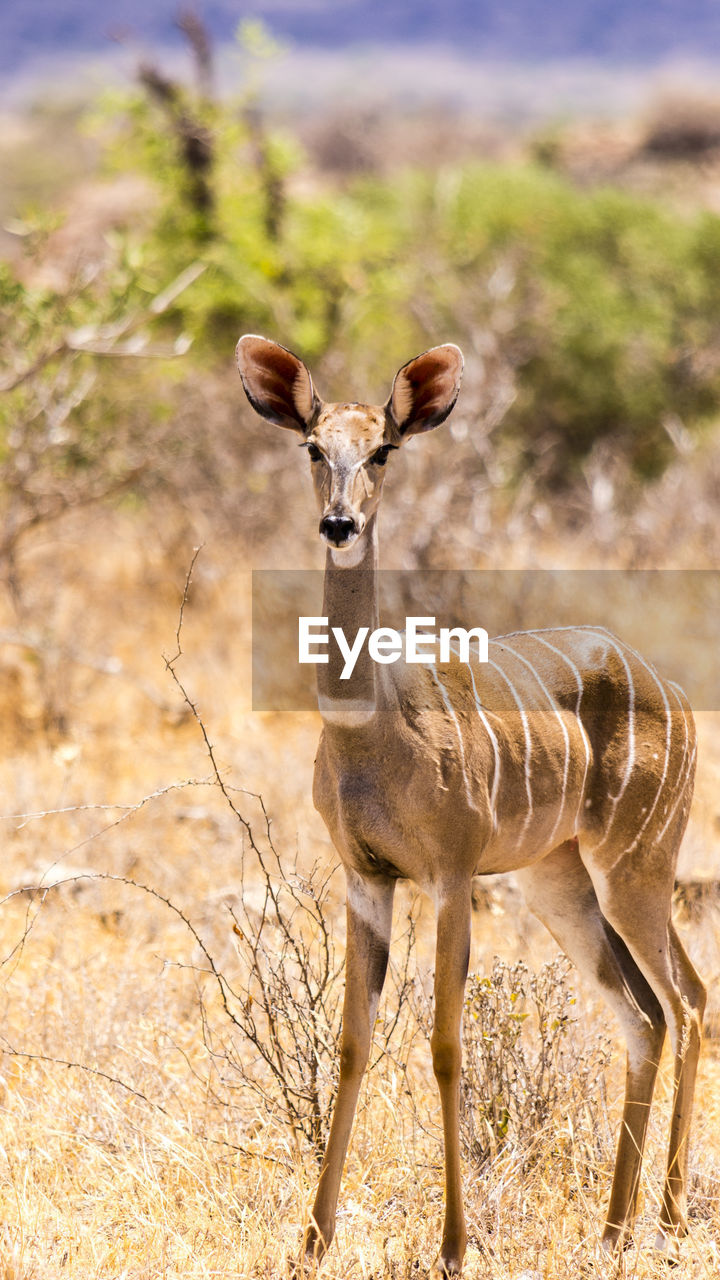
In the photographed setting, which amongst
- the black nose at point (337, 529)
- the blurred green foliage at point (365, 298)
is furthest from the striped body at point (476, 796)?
the blurred green foliage at point (365, 298)

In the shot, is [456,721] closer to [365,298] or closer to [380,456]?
[380,456]

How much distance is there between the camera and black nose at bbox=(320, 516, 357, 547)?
10.5 ft

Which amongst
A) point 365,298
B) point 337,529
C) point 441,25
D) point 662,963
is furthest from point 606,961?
point 441,25

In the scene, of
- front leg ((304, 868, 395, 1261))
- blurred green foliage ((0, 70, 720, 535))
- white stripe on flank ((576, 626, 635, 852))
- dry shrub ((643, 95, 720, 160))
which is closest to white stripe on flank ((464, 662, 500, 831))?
front leg ((304, 868, 395, 1261))

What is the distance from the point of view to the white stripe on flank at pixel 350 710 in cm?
337

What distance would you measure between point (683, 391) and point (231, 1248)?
42.2ft

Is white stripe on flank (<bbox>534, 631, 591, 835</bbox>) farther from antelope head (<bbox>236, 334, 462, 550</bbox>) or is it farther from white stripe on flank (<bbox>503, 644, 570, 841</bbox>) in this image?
antelope head (<bbox>236, 334, 462, 550</bbox>)

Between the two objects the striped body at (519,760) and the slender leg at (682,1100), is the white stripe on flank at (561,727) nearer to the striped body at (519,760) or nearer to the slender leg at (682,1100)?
the striped body at (519,760)

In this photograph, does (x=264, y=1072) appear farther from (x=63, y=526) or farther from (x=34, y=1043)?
(x=63, y=526)

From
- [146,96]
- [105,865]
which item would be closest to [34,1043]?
[105,865]

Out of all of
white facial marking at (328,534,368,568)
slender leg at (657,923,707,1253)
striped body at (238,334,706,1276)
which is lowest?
slender leg at (657,923,707,1253)

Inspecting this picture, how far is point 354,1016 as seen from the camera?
3.59 m

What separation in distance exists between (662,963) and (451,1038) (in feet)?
2.63

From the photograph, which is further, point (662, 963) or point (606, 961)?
point (606, 961)
